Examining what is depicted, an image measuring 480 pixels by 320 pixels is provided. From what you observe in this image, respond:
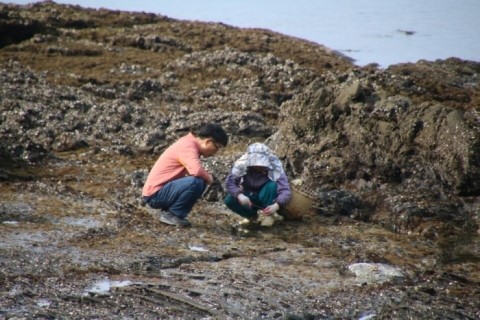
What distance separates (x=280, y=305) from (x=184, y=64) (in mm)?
11556

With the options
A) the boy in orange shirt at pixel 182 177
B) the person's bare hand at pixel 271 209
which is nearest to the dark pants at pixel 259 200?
the person's bare hand at pixel 271 209

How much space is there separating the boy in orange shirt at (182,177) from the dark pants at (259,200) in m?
0.43

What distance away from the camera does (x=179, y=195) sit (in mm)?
10258

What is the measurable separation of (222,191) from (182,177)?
144 cm

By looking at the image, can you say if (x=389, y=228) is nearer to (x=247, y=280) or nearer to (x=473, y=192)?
(x=473, y=192)

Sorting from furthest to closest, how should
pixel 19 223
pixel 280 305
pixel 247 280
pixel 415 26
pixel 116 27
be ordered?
pixel 415 26 < pixel 116 27 < pixel 19 223 < pixel 247 280 < pixel 280 305

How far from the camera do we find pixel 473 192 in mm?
11398

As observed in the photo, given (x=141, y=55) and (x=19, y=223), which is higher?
(x=141, y=55)

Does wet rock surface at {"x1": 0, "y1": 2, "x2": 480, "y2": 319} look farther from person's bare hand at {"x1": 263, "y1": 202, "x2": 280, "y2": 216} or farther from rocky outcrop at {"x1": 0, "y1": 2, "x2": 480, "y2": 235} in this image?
person's bare hand at {"x1": 263, "y1": 202, "x2": 280, "y2": 216}

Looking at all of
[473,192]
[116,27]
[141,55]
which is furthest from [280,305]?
[116,27]

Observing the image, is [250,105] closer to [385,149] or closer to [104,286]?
[385,149]

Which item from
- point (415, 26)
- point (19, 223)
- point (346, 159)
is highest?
point (415, 26)

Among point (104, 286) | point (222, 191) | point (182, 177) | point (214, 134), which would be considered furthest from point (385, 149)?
point (104, 286)

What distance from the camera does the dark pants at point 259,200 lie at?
1062cm
